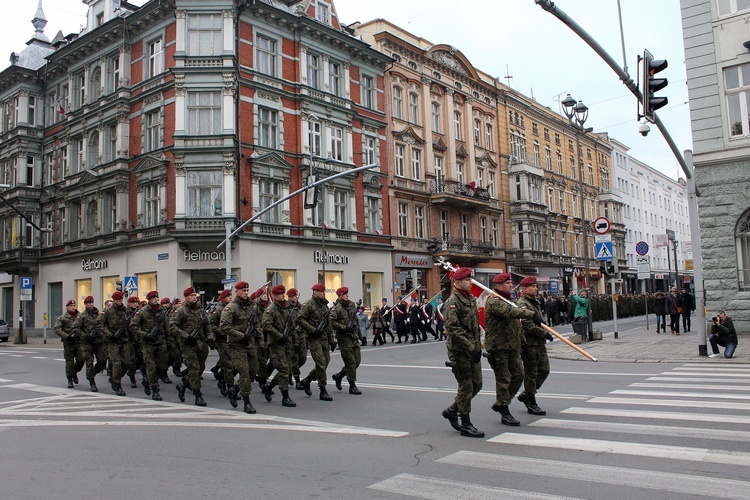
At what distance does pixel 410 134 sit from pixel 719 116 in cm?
2146

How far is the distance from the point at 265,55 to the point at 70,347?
2198cm

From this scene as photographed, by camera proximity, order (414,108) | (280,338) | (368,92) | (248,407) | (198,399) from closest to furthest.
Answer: (248,407), (280,338), (198,399), (368,92), (414,108)

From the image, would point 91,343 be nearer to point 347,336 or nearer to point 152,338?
point 152,338

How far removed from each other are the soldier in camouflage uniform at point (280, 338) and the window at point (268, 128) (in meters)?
Result: 21.4

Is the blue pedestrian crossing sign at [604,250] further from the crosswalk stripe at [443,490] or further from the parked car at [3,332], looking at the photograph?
the parked car at [3,332]

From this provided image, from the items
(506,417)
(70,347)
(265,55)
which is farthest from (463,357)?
(265,55)

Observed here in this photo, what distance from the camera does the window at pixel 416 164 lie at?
1570 inches

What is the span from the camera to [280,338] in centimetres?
1037

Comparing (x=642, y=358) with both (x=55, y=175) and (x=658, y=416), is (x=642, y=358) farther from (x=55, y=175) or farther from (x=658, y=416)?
(x=55, y=175)

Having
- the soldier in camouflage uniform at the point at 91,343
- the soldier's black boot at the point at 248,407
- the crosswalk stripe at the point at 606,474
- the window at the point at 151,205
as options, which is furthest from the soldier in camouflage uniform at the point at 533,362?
the window at the point at 151,205

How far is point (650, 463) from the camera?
5809mm

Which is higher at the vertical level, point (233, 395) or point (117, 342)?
point (117, 342)

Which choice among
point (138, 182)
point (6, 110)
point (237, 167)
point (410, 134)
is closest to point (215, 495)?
point (237, 167)

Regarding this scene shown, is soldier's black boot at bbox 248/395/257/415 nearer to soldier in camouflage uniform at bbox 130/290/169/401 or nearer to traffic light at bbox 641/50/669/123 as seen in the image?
soldier in camouflage uniform at bbox 130/290/169/401
